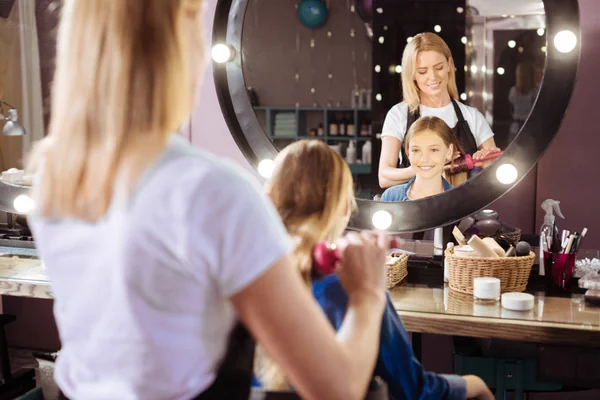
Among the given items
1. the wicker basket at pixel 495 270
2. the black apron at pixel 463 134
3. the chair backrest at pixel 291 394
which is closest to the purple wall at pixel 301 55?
the black apron at pixel 463 134

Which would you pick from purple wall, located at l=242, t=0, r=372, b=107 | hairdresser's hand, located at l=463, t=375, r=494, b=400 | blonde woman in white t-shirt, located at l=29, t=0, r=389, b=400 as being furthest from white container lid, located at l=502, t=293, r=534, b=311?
blonde woman in white t-shirt, located at l=29, t=0, r=389, b=400

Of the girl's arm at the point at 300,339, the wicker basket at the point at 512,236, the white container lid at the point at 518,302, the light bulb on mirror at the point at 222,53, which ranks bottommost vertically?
the white container lid at the point at 518,302

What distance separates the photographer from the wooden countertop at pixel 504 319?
136 centimetres

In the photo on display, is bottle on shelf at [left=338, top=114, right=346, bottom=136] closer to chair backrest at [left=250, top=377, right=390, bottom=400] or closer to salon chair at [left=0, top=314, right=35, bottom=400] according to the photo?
chair backrest at [left=250, top=377, right=390, bottom=400]

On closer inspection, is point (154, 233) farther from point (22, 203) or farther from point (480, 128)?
point (22, 203)

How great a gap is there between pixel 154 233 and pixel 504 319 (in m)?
1.00

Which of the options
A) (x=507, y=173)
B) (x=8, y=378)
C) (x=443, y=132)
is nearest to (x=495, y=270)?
(x=507, y=173)

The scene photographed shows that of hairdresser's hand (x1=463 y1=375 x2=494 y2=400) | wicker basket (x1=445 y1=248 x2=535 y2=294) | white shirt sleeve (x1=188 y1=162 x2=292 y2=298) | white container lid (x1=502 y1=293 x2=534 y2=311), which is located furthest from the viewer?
wicker basket (x1=445 y1=248 x2=535 y2=294)

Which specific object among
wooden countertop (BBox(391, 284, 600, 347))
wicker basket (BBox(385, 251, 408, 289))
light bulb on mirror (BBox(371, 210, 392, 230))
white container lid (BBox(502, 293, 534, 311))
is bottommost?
wooden countertop (BBox(391, 284, 600, 347))

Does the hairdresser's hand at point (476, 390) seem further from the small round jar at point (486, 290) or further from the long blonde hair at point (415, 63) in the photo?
the long blonde hair at point (415, 63)

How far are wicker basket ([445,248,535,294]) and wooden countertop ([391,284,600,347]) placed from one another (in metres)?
0.04

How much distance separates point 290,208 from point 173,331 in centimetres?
50

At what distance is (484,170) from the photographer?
5.75 feet

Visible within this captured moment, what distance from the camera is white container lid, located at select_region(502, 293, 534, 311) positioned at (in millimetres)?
1471
